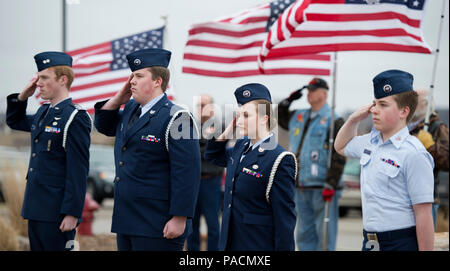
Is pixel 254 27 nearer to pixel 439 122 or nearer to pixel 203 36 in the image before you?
pixel 203 36

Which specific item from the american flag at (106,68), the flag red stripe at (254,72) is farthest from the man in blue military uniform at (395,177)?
the american flag at (106,68)

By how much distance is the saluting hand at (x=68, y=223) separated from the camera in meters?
5.02

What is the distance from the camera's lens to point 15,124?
5.61m

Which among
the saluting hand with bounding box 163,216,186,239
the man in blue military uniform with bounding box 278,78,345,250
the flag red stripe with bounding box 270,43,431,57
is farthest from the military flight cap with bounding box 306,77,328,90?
the saluting hand with bounding box 163,216,186,239

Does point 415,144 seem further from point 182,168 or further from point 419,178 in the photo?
point 182,168

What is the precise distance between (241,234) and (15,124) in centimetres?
233

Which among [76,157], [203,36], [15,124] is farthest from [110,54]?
[76,157]

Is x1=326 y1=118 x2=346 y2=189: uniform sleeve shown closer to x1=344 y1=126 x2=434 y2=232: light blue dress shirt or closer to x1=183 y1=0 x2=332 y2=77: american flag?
x1=183 y1=0 x2=332 y2=77: american flag

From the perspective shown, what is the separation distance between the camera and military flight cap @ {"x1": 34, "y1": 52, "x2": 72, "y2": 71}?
523 centimetres

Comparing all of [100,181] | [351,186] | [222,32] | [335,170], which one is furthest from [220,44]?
[100,181]

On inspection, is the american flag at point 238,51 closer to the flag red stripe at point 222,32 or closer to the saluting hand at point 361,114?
the flag red stripe at point 222,32

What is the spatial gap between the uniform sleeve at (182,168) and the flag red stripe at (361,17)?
9.40 ft

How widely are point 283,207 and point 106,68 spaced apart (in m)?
5.89

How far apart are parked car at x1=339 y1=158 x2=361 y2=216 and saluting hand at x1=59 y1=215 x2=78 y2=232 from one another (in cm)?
966
